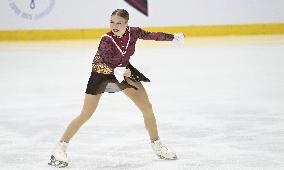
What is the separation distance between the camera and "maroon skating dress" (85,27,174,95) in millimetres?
3461

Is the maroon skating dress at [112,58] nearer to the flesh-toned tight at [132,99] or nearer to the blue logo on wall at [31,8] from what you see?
the flesh-toned tight at [132,99]

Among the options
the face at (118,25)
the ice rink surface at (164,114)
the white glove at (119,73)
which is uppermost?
the face at (118,25)

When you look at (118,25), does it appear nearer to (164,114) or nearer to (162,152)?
(162,152)

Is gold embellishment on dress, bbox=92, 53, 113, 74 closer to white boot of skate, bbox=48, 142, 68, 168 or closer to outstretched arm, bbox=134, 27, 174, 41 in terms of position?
outstretched arm, bbox=134, 27, 174, 41

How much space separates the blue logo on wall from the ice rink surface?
14.1ft

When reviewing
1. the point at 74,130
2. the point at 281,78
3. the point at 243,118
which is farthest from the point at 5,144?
the point at 281,78

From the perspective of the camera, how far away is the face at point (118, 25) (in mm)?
3422

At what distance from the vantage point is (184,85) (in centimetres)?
732

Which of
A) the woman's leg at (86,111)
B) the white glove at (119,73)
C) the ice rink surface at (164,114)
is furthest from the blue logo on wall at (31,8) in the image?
the white glove at (119,73)

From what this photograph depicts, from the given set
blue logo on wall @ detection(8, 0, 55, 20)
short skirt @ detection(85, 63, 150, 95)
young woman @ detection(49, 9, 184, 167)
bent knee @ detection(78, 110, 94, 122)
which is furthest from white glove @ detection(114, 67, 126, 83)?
blue logo on wall @ detection(8, 0, 55, 20)

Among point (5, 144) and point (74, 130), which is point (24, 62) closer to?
point (5, 144)

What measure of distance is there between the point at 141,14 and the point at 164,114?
31.4 feet

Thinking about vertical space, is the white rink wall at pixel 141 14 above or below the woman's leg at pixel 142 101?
below

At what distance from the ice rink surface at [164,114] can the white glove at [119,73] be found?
218 mm
